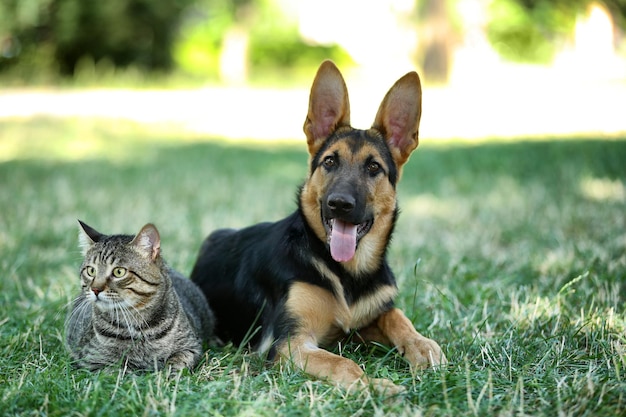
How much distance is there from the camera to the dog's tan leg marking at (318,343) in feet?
12.3

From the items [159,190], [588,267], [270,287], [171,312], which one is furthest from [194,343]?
[159,190]

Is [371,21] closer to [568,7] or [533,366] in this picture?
[568,7]

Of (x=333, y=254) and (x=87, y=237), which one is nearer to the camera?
(x=87, y=237)

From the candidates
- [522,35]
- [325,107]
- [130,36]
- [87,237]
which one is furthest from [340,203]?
[522,35]

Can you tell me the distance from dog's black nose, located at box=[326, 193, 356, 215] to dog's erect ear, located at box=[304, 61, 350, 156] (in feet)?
2.11

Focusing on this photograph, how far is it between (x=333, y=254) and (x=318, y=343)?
556 mm

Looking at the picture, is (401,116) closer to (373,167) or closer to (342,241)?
(373,167)

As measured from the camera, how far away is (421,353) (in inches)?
167

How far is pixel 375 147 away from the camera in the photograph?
4660mm

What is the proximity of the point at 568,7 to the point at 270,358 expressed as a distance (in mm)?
27530

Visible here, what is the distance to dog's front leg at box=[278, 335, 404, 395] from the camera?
368 centimetres

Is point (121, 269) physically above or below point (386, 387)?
above

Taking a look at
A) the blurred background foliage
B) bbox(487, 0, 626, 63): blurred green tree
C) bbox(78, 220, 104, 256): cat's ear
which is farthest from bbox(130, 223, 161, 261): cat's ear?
bbox(487, 0, 626, 63): blurred green tree

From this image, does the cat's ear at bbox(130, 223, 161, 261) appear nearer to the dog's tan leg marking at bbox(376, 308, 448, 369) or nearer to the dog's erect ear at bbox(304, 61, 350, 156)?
the dog's erect ear at bbox(304, 61, 350, 156)
